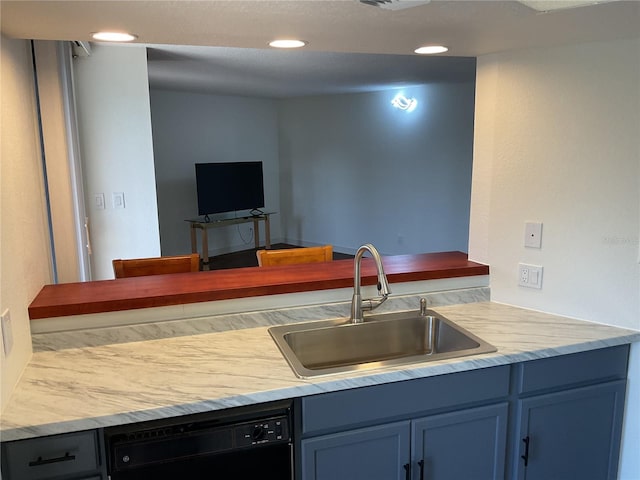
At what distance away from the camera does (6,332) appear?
1434 mm

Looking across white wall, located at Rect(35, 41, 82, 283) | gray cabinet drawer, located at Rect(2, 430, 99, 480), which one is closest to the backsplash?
gray cabinet drawer, located at Rect(2, 430, 99, 480)

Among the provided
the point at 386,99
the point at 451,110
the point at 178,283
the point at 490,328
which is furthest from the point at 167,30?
the point at 386,99

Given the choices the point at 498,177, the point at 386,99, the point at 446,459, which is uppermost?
the point at 386,99

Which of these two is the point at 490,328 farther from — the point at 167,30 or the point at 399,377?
the point at 167,30

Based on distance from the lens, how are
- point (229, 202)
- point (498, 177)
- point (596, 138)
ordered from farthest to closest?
1. point (229, 202)
2. point (498, 177)
3. point (596, 138)

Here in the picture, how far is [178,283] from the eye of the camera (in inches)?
80.7

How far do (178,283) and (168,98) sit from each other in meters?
4.92

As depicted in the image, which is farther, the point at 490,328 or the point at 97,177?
the point at 97,177

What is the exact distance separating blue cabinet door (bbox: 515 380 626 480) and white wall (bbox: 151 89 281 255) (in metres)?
5.54

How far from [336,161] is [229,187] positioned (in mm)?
1632

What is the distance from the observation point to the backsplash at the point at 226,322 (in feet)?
5.90

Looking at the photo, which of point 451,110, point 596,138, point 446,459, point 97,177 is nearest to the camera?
point 446,459

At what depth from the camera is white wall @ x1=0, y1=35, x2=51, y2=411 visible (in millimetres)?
1467

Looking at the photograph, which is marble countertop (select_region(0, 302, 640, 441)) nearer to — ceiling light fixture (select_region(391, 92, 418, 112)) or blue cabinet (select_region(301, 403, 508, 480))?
blue cabinet (select_region(301, 403, 508, 480))
